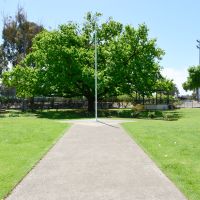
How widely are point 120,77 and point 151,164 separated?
2861 cm

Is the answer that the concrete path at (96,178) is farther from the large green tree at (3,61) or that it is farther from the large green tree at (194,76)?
the large green tree at (194,76)

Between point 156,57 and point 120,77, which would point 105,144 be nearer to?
point 120,77

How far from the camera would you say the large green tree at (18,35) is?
62.6 metres

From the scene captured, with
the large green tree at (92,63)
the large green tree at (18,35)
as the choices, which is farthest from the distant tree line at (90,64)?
the large green tree at (18,35)

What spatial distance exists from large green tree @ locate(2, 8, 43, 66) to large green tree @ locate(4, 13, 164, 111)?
19.9m

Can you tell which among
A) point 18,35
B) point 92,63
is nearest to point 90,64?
point 92,63

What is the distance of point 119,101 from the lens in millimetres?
59938

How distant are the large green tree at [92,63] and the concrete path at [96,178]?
84.4 feet

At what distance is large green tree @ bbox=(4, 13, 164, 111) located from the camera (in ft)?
127

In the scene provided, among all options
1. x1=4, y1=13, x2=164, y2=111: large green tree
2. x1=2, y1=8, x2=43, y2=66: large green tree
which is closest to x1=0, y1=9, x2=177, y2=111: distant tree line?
x1=4, y1=13, x2=164, y2=111: large green tree

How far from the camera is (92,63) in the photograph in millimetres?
41000

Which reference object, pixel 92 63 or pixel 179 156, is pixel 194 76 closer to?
pixel 92 63

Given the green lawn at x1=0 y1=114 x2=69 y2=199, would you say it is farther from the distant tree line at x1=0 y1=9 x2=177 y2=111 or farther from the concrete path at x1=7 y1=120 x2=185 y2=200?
the distant tree line at x1=0 y1=9 x2=177 y2=111

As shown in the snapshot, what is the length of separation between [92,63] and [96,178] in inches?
1298
